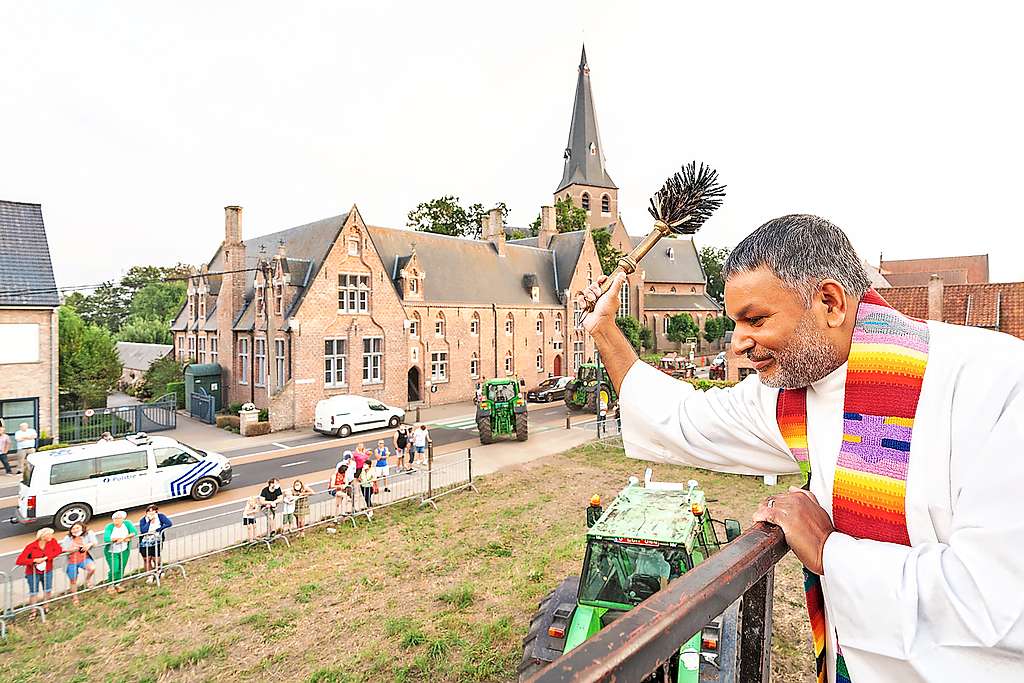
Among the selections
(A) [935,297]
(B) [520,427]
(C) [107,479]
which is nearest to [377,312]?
(B) [520,427]

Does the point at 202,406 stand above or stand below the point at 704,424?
below

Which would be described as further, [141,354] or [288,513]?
[141,354]

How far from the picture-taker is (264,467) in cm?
1908

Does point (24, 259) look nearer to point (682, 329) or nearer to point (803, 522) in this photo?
point (803, 522)

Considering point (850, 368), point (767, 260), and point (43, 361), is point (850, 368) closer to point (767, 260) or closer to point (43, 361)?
point (767, 260)

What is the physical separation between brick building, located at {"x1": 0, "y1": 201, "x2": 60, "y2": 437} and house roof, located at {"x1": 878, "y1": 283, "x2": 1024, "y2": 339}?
110 feet

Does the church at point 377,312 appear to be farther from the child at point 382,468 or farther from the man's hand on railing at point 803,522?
the man's hand on railing at point 803,522

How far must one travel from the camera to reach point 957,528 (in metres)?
1.24

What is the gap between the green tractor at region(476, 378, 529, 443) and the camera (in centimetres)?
2248

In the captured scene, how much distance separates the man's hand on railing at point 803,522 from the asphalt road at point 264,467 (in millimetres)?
14770

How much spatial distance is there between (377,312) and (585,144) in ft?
110

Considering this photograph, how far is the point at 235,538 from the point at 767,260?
46.1 feet

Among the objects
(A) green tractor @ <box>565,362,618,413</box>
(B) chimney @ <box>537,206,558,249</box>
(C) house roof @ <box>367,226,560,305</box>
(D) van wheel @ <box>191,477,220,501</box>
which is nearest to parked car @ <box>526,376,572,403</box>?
(A) green tractor @ <box>565,362,618,413</box>

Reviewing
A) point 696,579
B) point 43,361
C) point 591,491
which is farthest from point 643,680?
point 43,361
